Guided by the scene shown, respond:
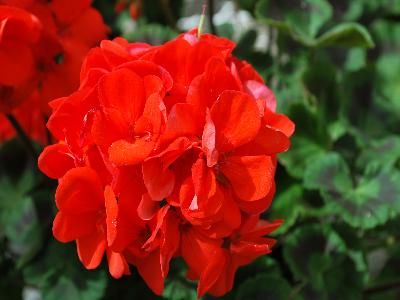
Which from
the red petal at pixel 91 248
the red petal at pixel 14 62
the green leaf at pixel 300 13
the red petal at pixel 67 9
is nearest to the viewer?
the red petal at pixel 91 248

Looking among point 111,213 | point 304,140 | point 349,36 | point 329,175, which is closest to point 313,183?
point 329,175

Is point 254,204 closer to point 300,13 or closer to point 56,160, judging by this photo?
point 56,160

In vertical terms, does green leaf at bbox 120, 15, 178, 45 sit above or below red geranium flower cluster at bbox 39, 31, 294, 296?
below

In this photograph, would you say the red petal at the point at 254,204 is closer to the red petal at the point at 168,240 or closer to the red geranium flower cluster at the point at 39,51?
the red petal at the point at 168,240

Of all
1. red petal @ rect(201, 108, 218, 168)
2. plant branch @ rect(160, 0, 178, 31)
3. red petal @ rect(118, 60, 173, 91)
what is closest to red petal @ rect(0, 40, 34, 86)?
red petal @ rect(118, 60, 173, 91)

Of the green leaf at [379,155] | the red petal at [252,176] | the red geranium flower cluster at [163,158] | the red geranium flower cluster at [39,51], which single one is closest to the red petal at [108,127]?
the red geranium flower cluster at [163,158]

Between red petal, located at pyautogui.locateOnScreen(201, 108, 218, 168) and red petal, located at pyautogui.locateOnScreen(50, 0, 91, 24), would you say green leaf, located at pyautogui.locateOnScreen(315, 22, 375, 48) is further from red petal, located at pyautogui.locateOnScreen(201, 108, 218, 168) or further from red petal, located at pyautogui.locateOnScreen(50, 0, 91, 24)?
red petal, located at pyautogui.locateOnScreen(201, 108, 218, 168)
